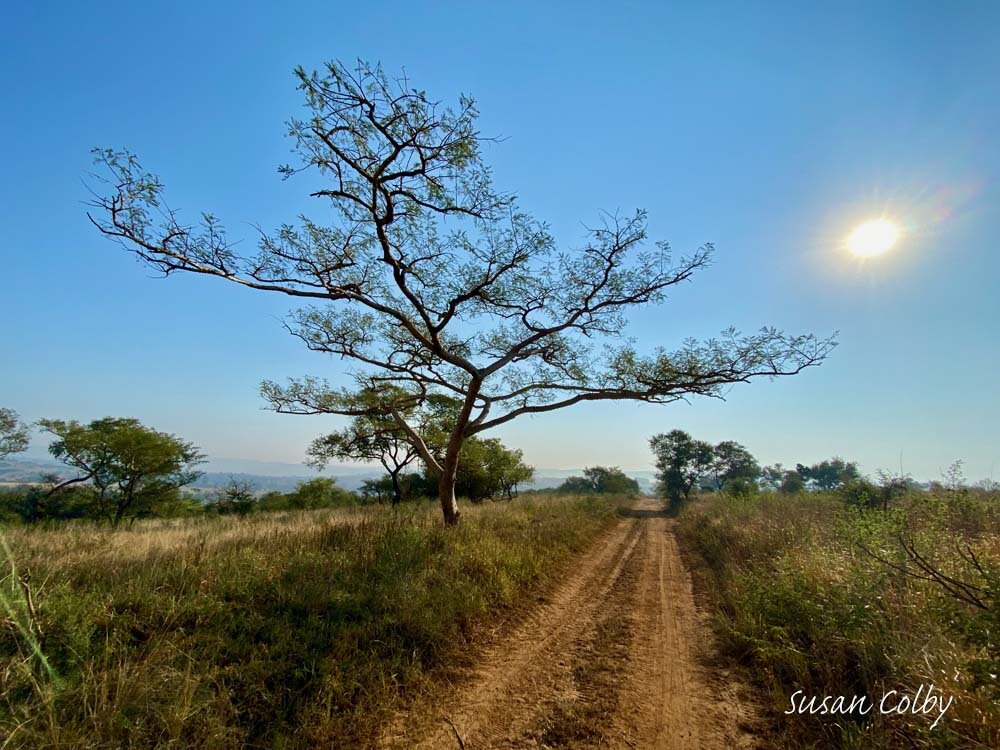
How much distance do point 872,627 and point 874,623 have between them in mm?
78

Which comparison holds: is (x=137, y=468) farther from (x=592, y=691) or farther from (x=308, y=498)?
(x=592, y=691)

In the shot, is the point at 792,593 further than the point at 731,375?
No

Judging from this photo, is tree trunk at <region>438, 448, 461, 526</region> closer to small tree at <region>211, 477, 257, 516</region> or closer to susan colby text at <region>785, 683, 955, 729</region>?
susan colby text at <region>785, 683, 955, 729</region>

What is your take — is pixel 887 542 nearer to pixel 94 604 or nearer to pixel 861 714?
pixel 861 714

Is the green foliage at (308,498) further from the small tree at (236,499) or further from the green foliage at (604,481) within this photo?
the green foliage at (604,481)

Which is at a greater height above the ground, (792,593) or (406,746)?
(792,593)

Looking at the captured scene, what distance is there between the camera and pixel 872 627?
13.6 ft

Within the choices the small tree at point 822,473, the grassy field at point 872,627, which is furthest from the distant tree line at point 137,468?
the small tree at point 822,473

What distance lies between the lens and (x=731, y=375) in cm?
1019

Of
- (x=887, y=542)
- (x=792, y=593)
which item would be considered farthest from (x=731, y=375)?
(x=792, y=593)

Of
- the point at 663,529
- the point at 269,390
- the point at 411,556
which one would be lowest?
the point at 663,529

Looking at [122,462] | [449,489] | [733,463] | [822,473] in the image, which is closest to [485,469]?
[449,489]

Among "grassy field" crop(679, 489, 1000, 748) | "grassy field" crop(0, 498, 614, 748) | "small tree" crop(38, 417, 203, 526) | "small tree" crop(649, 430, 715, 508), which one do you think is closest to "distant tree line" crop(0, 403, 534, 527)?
"small tree" crop(38, 417, 203, 526)

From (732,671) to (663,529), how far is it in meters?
14.9
